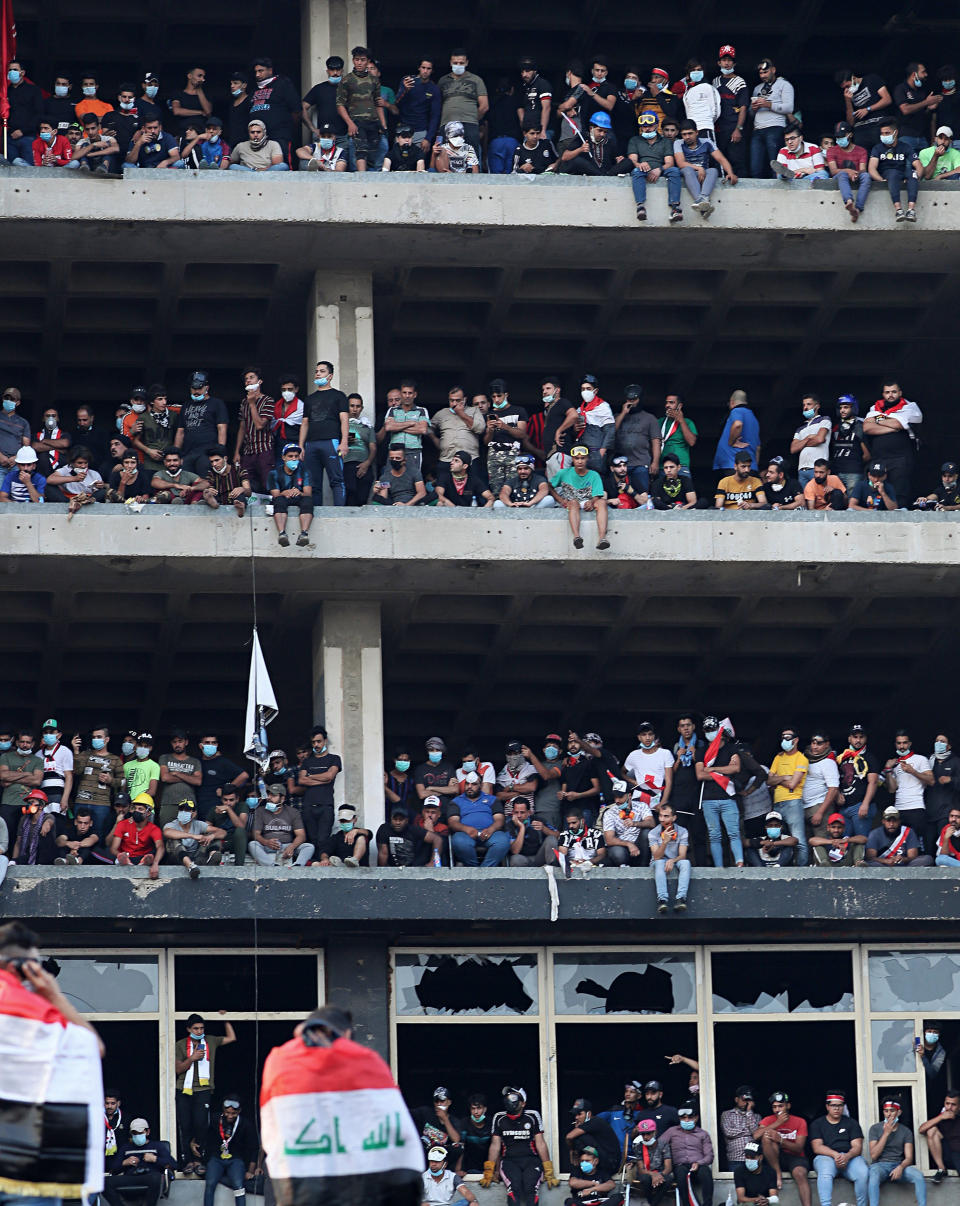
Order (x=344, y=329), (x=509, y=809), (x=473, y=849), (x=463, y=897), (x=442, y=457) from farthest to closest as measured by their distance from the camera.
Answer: (x=344, y=329) < (x=442, y=457) < (x=509, y=809) < (x=473, y=849) < (x=463, y=897)

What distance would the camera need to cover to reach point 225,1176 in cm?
2244

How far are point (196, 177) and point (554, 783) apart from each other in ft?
26.0

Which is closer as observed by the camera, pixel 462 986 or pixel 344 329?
pixel 462 986

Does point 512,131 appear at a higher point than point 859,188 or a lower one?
higher

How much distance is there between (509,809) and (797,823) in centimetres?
310

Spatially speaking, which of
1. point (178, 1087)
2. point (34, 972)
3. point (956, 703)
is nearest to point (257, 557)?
point (178, 1087)

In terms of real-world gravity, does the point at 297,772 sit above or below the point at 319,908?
above

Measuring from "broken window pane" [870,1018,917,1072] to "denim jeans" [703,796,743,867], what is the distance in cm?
295

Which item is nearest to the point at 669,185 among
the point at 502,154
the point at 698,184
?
the point at 698,184

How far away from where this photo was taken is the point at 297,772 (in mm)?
24094

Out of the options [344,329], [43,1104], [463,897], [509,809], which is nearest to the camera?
[43,1104]

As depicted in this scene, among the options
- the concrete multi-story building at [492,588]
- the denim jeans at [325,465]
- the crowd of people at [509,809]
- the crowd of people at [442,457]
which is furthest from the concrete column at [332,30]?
the crowd of people at [509,809]

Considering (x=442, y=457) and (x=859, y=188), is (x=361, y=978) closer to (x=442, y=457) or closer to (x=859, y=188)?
(x=442, y=457)

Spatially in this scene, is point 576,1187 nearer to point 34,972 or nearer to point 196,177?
point 196,177
